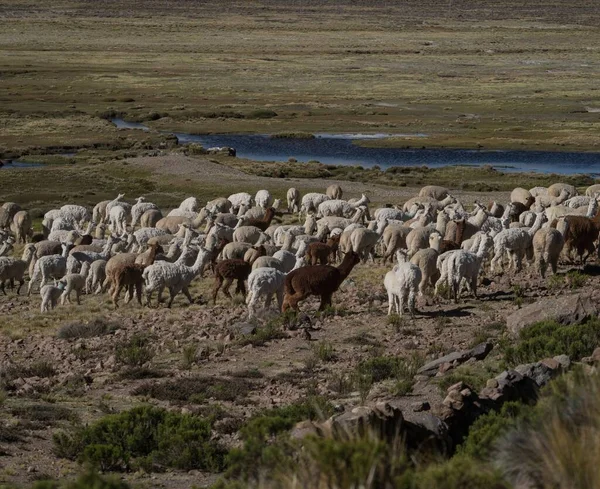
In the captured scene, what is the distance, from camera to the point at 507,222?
2559 cm

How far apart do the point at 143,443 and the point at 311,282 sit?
24.8 ft

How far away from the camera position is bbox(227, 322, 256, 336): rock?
17.7m

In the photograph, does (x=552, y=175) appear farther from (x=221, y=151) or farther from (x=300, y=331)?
(x=300, y=331)

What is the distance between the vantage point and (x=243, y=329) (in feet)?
58.6

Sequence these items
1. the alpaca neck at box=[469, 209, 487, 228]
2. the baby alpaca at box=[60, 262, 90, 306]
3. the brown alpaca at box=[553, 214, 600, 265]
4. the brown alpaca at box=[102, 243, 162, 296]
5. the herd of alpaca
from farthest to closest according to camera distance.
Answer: the alpaca neck at box=[469, 209, 487, 228] < the brown alpaca at box=[553, 214, 600, 265] < the baby alpaca at box=[60, 262, 90, 306] < the brown alpaca at box=[102, 243, 162, 296] < the herd of alpaca

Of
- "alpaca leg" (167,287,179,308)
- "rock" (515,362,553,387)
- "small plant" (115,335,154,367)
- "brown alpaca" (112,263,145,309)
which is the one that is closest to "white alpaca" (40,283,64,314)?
"brown alpaca" (112,263,145,309)

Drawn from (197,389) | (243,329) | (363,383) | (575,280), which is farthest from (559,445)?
(575,280)

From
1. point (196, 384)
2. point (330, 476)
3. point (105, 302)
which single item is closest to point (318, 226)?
point (105, 302)

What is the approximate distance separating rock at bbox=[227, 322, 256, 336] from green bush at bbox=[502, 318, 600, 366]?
4446mm

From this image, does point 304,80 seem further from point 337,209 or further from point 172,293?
point 172,293

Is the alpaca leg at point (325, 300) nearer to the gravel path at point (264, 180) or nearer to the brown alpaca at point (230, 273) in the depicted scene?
the brown alpaca at point (230, 273)

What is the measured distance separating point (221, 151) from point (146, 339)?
3912 cm

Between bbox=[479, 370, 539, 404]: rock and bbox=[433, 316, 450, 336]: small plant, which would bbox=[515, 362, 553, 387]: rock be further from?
bbox=[433, 316, 450, 336]: small plant

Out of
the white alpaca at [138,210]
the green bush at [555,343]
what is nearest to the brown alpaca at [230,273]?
the green bush at [555,343]
